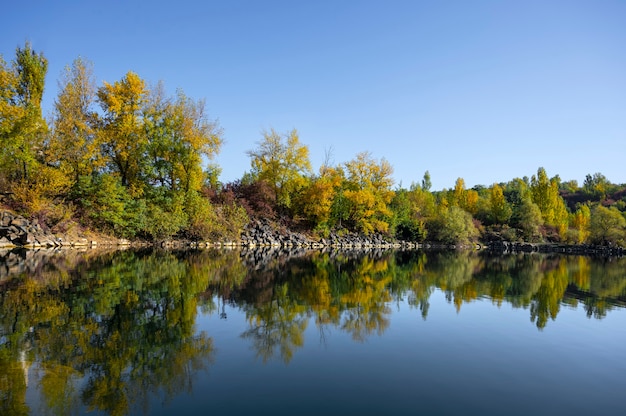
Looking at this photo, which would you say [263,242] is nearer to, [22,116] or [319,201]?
[319,201]

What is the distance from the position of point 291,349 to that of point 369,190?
42979 millimetres

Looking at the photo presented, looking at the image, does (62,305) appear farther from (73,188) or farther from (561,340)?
(73,188)

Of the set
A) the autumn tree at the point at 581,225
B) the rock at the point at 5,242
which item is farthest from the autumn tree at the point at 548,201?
the rock at the point at 5,242

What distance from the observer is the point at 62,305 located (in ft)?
30.7

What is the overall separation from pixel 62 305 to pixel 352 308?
725 cm

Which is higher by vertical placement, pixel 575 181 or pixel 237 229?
pixel 575 181

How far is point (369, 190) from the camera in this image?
49438mm

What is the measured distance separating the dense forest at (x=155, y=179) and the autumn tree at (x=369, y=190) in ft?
0.43

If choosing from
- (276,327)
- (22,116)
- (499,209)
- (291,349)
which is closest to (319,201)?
(22,116)

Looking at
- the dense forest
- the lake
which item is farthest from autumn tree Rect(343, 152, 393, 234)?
the lake

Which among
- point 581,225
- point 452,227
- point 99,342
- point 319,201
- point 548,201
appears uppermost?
point 548,201

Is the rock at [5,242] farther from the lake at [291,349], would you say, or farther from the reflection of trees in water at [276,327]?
the reflection of trees in water at [276,327]

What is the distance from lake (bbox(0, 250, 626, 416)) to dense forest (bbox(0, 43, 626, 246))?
16334 millimetres

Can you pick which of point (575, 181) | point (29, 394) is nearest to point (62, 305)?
point (29, 394)
